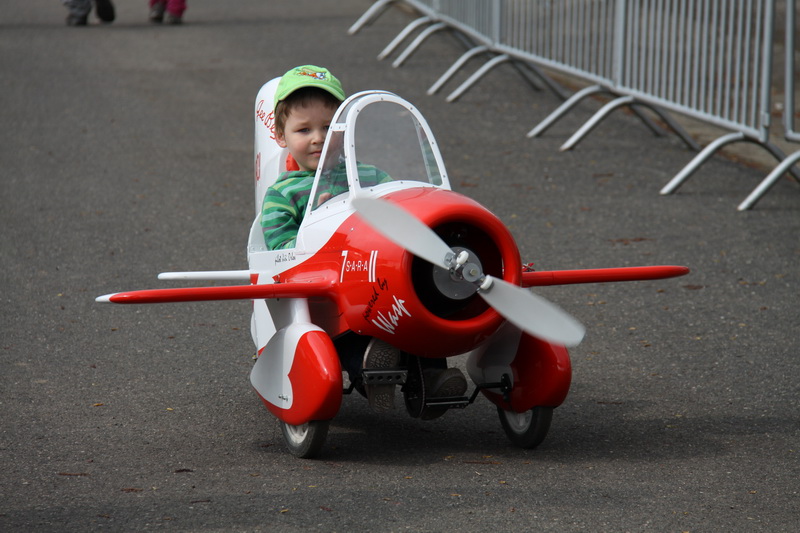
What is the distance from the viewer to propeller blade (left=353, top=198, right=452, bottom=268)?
3.61m

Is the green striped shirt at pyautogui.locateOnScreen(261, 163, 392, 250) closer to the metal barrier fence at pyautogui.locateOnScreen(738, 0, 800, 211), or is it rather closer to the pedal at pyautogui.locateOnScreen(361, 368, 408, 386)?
the pedal at pyautogui.locateOnScreen(361, 368, 408, 386)

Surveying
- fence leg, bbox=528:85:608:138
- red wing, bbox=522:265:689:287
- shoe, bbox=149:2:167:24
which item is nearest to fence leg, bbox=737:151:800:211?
fence leg, bbox=528:85:608:138

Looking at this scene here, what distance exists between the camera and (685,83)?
29.3 ft

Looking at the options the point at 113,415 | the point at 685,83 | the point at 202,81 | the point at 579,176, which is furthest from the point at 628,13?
the point at 113,415

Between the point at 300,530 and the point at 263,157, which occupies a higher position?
the point at 263,157

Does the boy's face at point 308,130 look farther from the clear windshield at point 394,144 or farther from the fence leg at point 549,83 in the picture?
the fence leg at point 549,83

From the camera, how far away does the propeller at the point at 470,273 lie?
3.61 m

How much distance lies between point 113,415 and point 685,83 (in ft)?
19.5

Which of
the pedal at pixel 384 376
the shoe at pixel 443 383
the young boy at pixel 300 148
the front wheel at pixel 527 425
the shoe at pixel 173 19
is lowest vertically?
the shoe at pixel 173 19

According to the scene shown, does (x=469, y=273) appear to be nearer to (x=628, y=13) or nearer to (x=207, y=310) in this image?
(x=207, y=310)

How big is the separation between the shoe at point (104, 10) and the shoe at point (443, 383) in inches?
482

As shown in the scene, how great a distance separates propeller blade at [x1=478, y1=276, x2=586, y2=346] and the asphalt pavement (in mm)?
570

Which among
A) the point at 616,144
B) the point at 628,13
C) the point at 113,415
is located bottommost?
the point at 616,144

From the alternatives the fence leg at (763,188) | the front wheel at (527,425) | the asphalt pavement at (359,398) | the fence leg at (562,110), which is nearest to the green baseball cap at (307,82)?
the asphalt pavement at (359,398)
